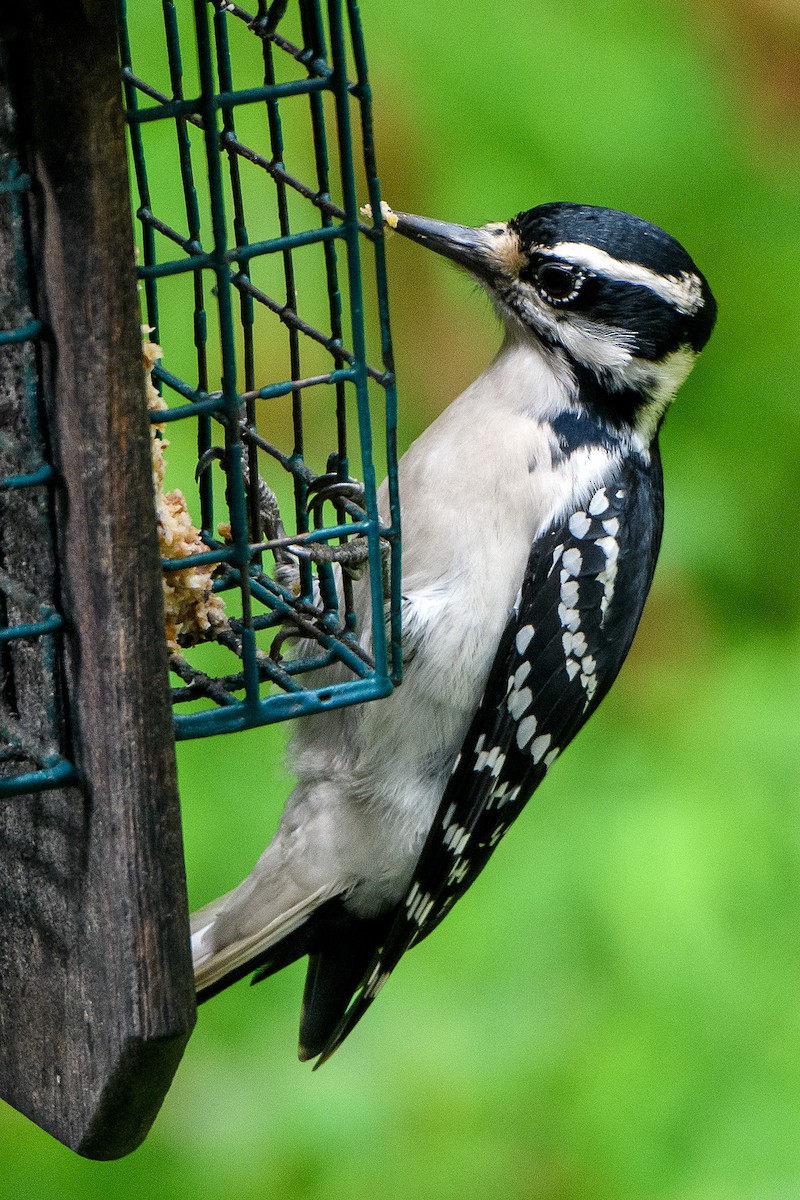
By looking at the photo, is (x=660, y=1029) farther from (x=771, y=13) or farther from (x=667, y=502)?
(x=771, y=13)

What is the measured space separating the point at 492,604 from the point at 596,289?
594 mm

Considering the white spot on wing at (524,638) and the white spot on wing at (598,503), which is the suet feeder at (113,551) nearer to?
the white spot on wing at (524,638)

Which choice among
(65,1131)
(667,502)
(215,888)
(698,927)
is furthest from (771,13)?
(65,1131)

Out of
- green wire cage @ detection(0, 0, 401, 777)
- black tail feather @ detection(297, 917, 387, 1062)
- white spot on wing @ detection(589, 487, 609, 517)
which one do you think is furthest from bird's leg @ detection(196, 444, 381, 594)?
black tail feather @ detection(297, 917, 387, 1062)

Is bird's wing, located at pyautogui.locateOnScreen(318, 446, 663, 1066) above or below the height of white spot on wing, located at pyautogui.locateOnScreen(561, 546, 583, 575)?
below

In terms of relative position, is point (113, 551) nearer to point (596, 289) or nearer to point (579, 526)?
point (579, 526)

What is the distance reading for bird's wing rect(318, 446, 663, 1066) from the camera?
2908 mm

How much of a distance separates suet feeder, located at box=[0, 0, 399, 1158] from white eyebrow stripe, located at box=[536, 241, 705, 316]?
2.12ft

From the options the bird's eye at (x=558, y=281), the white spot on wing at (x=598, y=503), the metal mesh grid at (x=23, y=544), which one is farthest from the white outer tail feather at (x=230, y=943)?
the bird's eye at (x=558, y=281)

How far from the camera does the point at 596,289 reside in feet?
9.89

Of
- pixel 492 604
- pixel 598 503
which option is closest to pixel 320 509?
pixel 492 604

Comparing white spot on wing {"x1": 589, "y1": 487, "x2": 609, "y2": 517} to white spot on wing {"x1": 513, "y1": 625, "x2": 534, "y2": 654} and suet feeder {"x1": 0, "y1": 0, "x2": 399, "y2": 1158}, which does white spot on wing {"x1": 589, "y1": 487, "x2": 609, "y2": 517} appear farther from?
suet feeder {"x1": 0, "y1": 0, "x2": 399, "y2": 1158}

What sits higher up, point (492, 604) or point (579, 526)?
point (579, 526)

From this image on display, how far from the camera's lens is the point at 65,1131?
6.95ft
